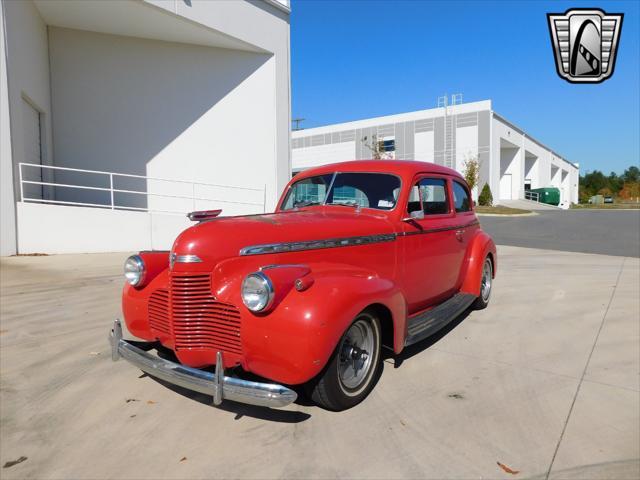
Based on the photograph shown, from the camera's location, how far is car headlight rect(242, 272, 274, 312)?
2426 millimetres

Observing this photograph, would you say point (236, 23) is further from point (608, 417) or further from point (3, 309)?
point (608, 417)

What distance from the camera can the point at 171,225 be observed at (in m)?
11.2

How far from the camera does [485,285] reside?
17.6ft

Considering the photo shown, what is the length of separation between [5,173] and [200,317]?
8.36 metres

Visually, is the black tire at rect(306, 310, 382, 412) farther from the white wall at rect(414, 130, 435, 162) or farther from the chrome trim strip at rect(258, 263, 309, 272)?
the white wall at rect(414, 130, 435, 162)

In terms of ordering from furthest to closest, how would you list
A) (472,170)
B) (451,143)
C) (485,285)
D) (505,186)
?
1. (505,186)
2. (451,143)
3. (472,170)
4. (485,285)

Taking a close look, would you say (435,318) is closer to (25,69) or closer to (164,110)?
(25,69)

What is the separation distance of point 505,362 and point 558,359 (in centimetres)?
49

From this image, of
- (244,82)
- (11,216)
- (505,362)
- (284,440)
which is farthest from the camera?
(244,82)

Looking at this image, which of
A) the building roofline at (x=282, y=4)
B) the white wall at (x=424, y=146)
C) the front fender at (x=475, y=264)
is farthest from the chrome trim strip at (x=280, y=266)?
the white wall at (x=424, y=146)

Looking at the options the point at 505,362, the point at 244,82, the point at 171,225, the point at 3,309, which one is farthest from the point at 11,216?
the point at 505,362

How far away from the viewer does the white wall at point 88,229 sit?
9.11 m

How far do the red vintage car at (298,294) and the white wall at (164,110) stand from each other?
35.7 ft

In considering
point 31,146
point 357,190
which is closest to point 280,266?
point 357,190
